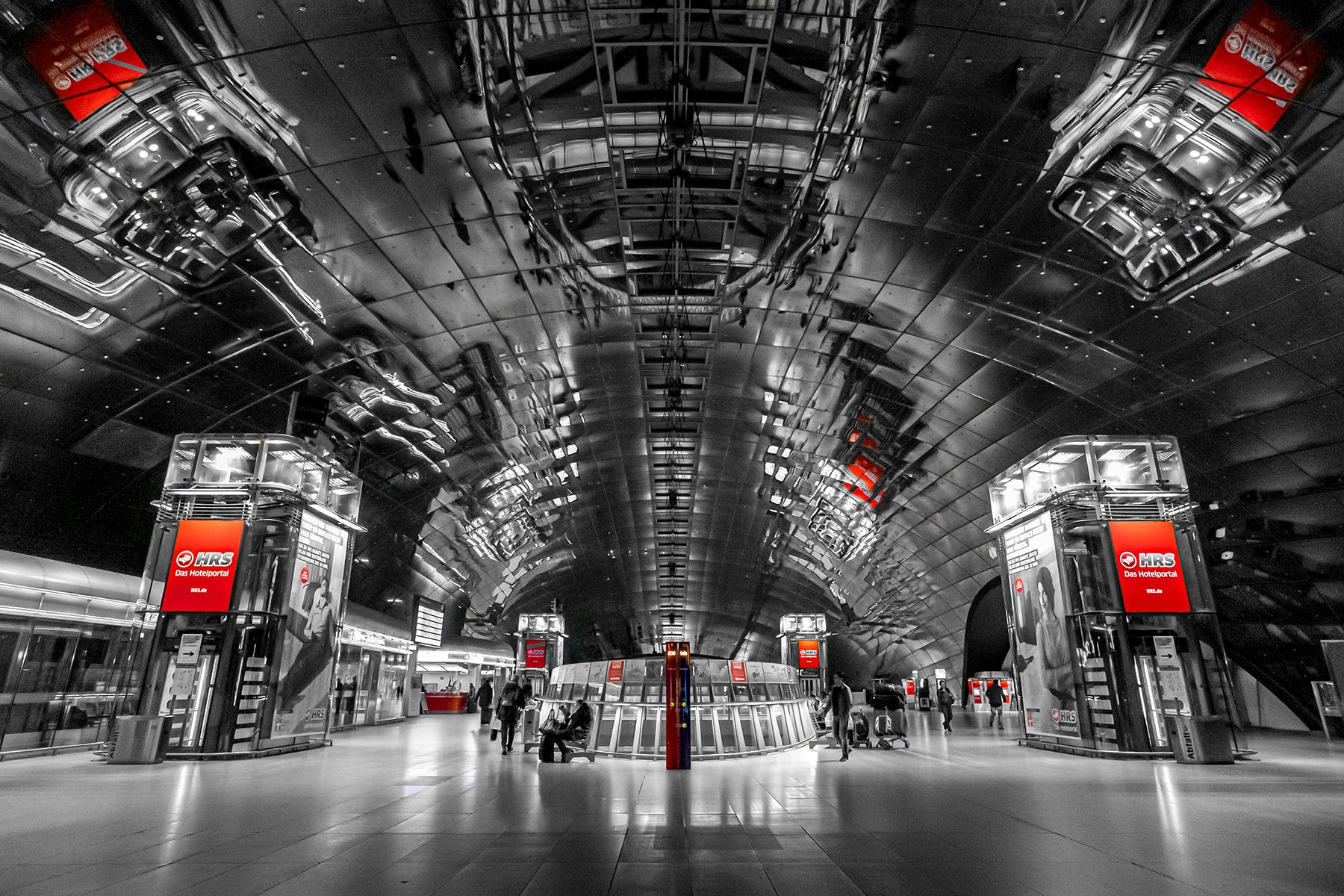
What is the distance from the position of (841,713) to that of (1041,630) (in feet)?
19.7

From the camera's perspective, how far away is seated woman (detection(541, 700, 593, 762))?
15039mm

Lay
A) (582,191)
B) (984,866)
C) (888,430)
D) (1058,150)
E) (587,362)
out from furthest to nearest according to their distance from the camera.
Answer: (888,430)
(587,362)
(582,191)
(1058,150)
(984,866)

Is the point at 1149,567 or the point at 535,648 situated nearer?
the point at 1149,567

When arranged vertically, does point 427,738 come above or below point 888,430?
below

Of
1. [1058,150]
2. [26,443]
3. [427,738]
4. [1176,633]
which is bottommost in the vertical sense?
[427,738]

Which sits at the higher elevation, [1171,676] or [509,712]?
[1171,676]

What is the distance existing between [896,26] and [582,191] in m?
7.63

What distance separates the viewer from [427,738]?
22672 mm

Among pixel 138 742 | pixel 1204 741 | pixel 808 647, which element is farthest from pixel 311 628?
pixel 808 647

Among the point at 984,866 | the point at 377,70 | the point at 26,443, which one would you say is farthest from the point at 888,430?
the point at 26,443

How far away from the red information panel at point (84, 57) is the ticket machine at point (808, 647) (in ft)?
142

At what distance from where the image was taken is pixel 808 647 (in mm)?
47938

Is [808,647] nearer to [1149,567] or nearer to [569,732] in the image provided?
[1149,567]

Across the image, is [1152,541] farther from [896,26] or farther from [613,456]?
[613,456]
